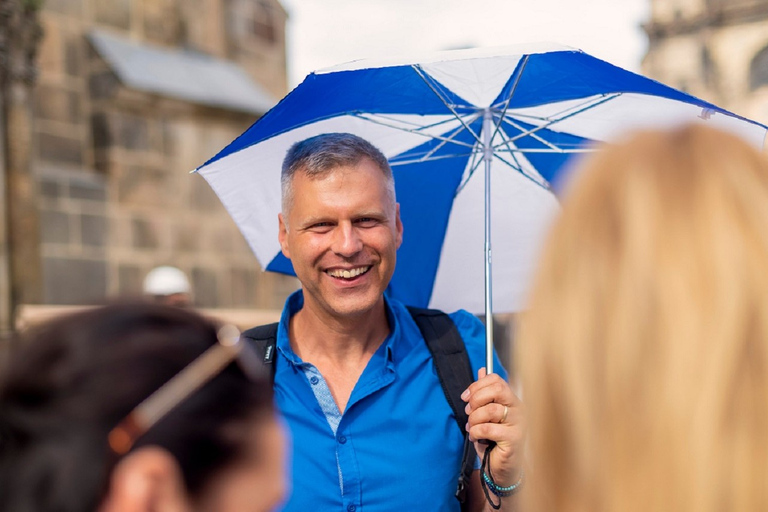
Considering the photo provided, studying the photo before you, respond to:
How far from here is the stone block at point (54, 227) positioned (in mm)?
7195

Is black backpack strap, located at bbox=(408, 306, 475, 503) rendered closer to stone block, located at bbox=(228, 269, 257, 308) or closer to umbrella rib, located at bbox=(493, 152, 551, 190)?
umbrella rib, located at bbox=(493, 152, 551, 190)

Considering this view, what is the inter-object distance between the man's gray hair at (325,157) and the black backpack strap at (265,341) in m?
0.34

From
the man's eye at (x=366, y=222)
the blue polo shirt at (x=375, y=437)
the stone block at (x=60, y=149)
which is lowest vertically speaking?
the blue polo shirt at (x=375, y=437)

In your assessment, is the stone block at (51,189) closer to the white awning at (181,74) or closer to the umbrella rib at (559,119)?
the white awning at (181,74)

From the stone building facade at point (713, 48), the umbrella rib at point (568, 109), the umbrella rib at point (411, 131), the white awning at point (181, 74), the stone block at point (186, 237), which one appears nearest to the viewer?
the umbrella rib at point (568, 109)

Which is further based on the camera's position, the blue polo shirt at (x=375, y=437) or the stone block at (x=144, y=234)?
the stone block at (x=144, y=234)

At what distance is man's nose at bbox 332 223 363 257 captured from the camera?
2629mm

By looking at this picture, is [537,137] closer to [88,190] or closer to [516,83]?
[516,83]

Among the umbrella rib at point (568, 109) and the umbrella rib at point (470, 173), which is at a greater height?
the umbrella rib at point (568, 109)

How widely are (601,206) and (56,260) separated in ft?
22.1

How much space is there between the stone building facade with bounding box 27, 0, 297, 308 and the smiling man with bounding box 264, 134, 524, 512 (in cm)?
498

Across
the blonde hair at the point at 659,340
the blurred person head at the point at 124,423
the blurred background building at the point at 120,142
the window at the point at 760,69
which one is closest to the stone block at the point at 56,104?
the blurred background building at the point at 120,142

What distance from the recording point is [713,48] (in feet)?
115

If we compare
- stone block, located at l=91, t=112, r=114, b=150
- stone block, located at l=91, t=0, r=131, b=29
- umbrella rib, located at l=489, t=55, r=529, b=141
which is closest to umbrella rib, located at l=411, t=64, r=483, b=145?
umbrella rib, located at l=489, t=55, r=529, b=141
